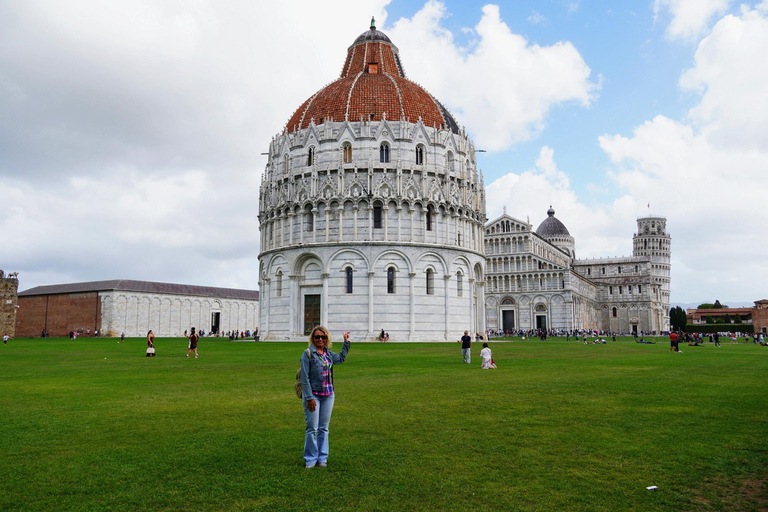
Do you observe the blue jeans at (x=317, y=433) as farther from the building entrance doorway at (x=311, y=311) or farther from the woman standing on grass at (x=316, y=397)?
the building entrance doorway at (x=311, y=311)

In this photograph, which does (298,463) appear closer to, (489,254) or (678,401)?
(678,401)

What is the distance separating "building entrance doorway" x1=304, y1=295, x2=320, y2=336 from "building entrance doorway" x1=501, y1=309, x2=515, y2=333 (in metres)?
62.6

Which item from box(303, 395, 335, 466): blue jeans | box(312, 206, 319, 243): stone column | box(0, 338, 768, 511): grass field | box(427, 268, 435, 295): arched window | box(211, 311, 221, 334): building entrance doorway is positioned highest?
box(312, 206, 319, 243): stone column

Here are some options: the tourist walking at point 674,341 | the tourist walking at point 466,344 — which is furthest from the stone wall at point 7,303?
the tourist walking at point 674,341

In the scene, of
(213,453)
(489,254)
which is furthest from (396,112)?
(489,254)

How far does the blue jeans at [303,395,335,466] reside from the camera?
327 inches

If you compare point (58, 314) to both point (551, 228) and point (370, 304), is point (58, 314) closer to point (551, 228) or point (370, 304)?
point (370, 304)

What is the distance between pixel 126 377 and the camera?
19.2m

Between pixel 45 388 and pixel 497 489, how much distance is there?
14210 millimetres

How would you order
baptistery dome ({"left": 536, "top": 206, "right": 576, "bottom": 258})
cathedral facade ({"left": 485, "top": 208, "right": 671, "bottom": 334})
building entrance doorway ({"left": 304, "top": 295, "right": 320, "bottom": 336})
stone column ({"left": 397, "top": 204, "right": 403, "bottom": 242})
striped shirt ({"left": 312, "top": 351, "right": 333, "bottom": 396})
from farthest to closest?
baptistery dome ({"left": 536, "top": 206, "right": 576, "bottom": 258})
cathedral facade ({"left": 485, "top": 208, "right": 671, "bottom": 334})
building entrance doorway ({"left": 304, "top": 295, "right": 320, "bottom": 336})
stone column ({"left": 397, "top": 204, "right": 403, "bottom": 242})
striped shirt ({"left": 312, "top": 351, "right": 333, "bottom": 396})

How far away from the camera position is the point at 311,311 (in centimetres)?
5475

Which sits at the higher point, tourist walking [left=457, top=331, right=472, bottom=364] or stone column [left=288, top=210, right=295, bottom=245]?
stone column [left=288, top=210, right=295, bottom=245]

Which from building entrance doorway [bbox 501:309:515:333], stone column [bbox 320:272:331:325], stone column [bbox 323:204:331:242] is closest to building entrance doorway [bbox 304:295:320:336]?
stone column [bbox 320:272:331:325]

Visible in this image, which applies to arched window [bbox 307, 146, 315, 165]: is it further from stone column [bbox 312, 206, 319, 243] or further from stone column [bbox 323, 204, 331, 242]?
stone column [bbox 323, 204, 331, 242]
